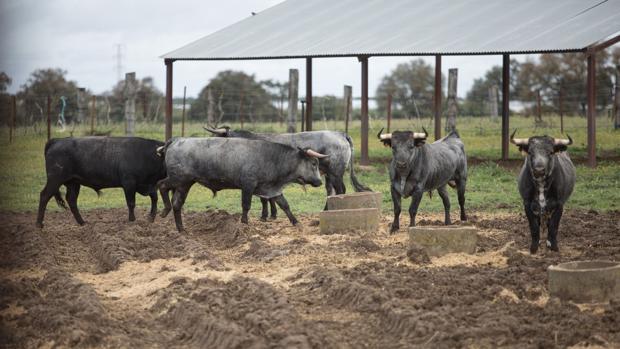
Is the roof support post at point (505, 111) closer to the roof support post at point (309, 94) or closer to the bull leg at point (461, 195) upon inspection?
the roof support post at point (309, 94)

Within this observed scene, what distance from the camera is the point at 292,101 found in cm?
2752

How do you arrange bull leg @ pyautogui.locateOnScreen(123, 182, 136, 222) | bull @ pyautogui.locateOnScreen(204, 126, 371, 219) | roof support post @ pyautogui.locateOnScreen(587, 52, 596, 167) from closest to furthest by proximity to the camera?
1. bull leg @ pyautogui.locateOnScreen(123, 182, 136, 222)
2. bull @ pyautogui.locateOnScreen(204, 126, 371, 219)
3. roof support post @ pyautogui.locateOnScreen(587, 52, 596, 167)

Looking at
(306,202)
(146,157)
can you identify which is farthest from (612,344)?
(306,202)

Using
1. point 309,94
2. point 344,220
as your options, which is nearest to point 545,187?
point 344,220

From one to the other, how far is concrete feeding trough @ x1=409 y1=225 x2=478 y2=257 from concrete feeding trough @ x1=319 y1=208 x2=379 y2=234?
90.0 inches

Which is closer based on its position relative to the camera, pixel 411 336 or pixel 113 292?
pixel 411 336

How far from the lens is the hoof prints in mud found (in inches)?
270

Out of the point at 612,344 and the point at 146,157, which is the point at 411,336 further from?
the point at 146,157

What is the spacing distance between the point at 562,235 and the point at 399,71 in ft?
252

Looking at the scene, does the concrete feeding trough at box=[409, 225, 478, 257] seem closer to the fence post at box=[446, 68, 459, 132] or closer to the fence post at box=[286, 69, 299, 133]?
the fence post at box=[446, 68, 459, 132]

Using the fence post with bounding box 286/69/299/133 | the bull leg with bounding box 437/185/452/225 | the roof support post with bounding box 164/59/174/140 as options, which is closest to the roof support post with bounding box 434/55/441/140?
the fence post with bounding box 286/69/299/133

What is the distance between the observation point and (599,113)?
5369 cm

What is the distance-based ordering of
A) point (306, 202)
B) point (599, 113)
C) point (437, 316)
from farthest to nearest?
point (599, 113) → point (306, 202) → point (437, 316)

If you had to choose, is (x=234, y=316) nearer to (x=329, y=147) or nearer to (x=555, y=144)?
(x=555, y=144)
